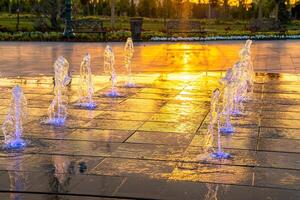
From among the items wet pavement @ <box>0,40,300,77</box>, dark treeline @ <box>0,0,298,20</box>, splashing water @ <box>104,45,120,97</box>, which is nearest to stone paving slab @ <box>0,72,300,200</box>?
splashing water @ <box>104,45,120,97</box>

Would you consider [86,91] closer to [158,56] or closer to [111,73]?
[111,73]

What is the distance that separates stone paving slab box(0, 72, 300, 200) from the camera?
4.72 m

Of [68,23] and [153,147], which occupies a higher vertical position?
[68,23]

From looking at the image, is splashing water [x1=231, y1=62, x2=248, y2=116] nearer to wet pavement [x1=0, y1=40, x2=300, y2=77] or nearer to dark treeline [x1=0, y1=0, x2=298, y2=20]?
wet pavement [x1=0, y1=40, x2=300, y2=77]

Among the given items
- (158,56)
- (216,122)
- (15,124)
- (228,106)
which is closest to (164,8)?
(158,56)

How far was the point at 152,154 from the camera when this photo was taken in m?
5.80

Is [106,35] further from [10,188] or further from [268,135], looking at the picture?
[10,188]

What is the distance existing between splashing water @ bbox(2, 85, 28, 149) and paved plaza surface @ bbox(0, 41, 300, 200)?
0.12 m

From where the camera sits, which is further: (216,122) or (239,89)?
(239,89)

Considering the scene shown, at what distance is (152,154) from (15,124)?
6.24 ft

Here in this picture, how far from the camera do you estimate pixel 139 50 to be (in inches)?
753

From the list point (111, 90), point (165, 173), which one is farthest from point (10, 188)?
point (111, 90)

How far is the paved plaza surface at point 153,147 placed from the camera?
474cm

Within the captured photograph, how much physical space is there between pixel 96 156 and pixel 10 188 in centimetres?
116
